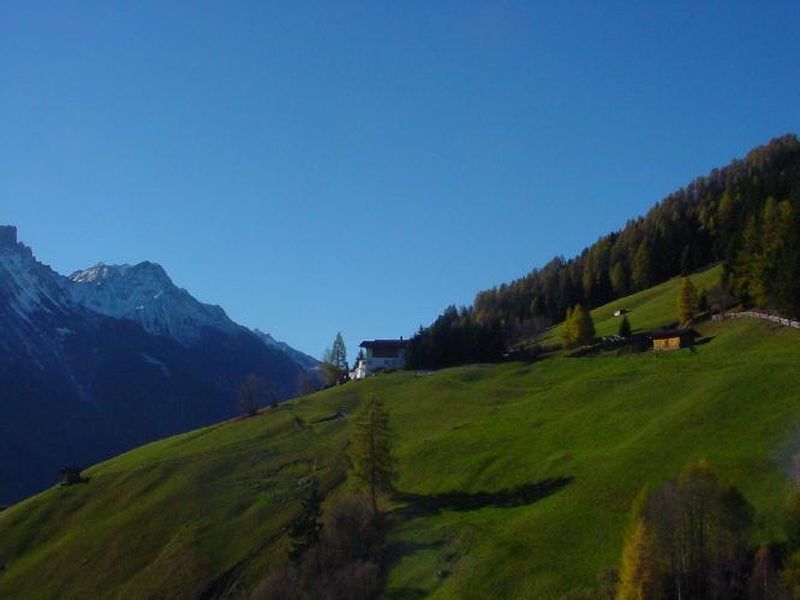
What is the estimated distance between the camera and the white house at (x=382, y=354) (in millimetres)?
168375

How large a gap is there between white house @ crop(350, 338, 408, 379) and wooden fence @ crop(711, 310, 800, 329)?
64.6 meters

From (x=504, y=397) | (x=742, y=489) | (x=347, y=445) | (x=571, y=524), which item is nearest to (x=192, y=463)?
(x=347, y=445)

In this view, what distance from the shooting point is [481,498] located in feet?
244

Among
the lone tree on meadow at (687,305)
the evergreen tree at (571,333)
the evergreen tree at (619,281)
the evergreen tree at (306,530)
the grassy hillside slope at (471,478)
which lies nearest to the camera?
the grassy hillside slope at (471,478)

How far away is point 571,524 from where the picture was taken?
6134cm

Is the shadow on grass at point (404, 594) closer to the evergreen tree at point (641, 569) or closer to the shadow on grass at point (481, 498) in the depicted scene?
the shadow on grass at point (481, 498)

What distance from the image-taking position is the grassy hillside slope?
6100 cm

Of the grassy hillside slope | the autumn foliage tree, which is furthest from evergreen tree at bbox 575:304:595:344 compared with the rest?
the autumn foliage tree

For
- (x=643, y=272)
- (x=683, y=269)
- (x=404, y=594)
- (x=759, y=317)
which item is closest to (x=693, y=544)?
(x=404, y=594)

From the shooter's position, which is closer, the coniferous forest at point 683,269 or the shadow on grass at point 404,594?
the shadow on grass at point 404,594

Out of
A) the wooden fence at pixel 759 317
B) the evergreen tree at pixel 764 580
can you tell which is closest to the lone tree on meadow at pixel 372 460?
the evergreen tree at pixel 764 580

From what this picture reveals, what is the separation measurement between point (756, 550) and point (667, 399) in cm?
3206

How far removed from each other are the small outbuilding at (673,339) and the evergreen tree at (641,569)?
62.9 metres

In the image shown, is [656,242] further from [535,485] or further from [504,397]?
[535,485]
